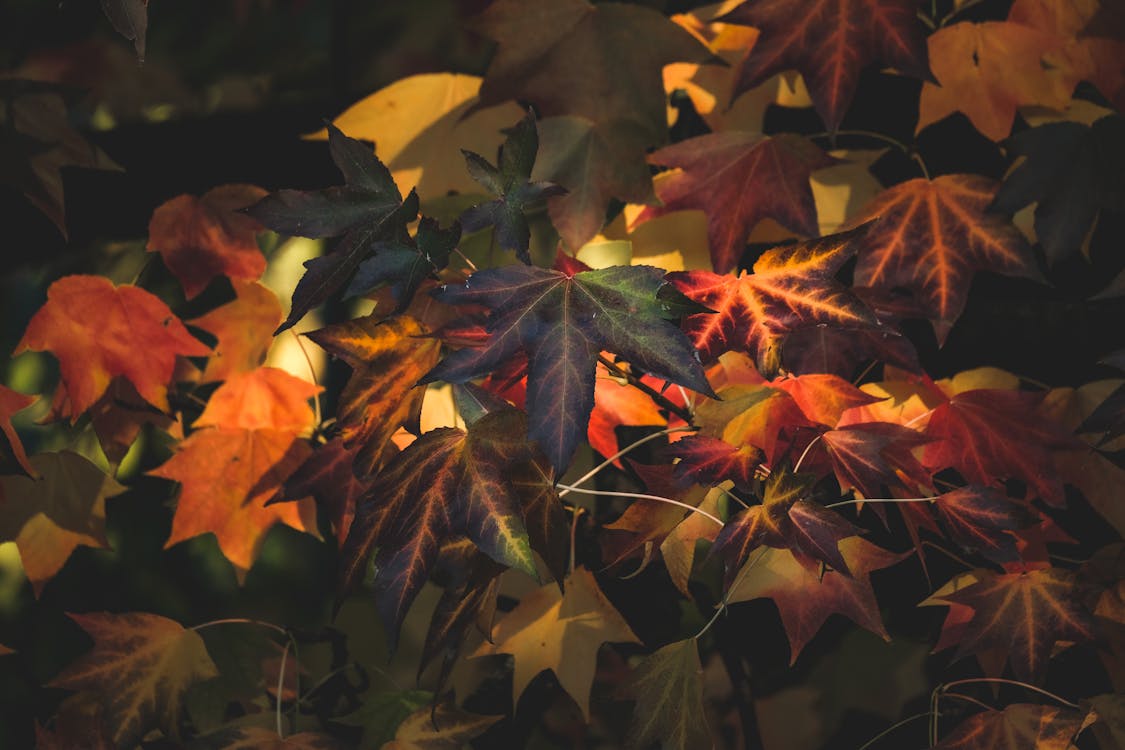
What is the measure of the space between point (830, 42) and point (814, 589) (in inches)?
20.9

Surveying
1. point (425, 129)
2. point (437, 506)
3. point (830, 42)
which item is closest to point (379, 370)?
point (437, 506)

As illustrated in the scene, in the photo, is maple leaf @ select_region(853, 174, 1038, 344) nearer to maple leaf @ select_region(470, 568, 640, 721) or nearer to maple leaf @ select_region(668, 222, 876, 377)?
maple leaf @ select_region(668, 222, 876, 377)

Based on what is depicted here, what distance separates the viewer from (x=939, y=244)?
1021 millimetres

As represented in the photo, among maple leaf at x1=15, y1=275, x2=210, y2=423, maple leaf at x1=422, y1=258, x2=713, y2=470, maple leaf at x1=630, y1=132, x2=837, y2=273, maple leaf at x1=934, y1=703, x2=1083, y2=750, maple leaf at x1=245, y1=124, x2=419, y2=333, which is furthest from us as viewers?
maple leaf at x1=15, y1=275, x2=210, y2=423

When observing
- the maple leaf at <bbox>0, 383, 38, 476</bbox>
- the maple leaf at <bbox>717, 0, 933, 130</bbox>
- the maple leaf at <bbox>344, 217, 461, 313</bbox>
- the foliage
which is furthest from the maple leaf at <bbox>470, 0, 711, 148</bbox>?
the maple leaf at <bbox>0, 383, 38, 476</bbox>

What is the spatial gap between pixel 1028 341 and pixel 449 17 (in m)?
0.79

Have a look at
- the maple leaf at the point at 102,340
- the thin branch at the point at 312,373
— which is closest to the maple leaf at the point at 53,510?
the maple leaf at the point at 102,340

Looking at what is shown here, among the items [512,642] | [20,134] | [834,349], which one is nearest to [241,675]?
[512,642]

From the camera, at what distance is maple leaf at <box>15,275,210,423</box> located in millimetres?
1138

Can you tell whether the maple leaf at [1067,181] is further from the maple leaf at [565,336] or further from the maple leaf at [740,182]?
the maple leaf at [565,336]

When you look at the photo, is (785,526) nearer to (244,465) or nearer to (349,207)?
(349,207)

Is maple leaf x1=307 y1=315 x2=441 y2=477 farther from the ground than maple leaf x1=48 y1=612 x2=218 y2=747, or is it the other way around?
maple leaf x1=307 y1=315 x2=441 y2=477

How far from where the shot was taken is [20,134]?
117cm

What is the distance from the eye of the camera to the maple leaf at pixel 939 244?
1.01 m
